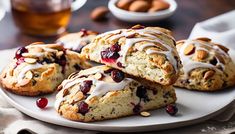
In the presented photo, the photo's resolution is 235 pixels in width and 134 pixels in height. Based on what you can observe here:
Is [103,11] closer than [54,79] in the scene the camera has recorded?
No

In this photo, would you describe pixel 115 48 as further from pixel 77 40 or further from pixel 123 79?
pixel 77 40

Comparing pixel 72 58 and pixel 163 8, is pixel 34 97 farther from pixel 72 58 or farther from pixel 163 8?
pixel 163 8

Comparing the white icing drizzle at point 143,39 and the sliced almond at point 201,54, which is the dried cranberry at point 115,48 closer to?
the white icing drizzle at point 143,39

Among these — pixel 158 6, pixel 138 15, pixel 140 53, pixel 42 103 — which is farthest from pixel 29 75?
pixel 158 6

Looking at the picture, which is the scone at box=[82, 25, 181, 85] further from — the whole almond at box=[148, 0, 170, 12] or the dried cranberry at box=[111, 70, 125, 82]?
the whole almond at box=[148, 0, 170, 12]

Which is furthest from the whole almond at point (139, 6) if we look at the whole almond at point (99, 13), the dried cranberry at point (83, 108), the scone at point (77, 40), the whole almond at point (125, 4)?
the dried cranberry at point (83, 108)

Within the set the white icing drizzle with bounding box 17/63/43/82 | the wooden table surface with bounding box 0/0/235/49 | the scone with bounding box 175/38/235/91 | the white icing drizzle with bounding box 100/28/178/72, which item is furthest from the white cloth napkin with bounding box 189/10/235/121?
the white icing drizzle with bounding box 17/63/43/82

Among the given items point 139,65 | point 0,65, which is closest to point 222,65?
point 139,65
